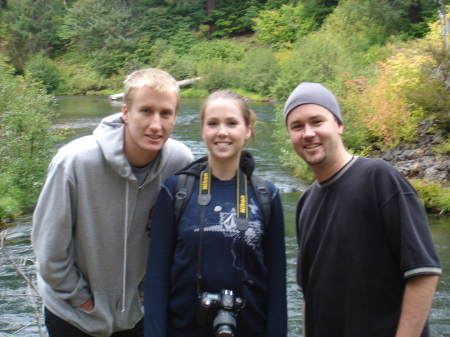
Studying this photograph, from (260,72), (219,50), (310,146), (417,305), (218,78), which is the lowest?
(417,305)

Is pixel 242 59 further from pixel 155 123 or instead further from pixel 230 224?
pixel 230 224

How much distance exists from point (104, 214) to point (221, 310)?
710 mm

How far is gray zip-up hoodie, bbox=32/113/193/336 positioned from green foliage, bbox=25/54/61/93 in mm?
44573

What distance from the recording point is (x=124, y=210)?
2.44 metres

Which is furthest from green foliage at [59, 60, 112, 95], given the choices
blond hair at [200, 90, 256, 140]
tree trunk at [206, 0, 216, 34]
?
blond hair at [200, 90, 256, 140]

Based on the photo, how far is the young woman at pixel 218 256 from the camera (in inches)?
87.0

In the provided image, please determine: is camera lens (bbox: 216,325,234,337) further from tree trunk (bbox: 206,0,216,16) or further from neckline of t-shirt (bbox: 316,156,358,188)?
tree trunk (bbox: 206,0,216,16)

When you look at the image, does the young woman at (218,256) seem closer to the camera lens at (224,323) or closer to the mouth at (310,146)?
the camera lens at (224,323)

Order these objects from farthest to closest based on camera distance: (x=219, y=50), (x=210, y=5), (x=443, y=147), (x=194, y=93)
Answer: (x=210, y=5), (x=219, y=50), (x=194, y=93), (x=443, y=147)

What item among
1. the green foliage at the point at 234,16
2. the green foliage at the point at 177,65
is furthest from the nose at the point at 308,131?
the green foliage at the point at 234,16

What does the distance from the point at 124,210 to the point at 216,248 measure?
509 mm

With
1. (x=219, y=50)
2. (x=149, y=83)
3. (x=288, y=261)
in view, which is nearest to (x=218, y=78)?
(x=219, y=50)

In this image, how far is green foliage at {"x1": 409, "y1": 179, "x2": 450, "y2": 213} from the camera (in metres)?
10.5

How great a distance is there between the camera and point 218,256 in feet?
7.29
